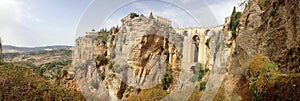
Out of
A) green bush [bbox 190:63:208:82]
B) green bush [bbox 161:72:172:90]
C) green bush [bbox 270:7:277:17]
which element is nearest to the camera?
green bush [bbox 270:7:277:17]

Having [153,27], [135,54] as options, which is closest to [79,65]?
[135,54]

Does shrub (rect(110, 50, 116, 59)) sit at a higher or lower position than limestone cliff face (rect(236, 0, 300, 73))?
lower

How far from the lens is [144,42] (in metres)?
32.9

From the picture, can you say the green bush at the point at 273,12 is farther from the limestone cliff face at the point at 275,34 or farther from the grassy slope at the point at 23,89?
the grassy slope at the point at 23,89

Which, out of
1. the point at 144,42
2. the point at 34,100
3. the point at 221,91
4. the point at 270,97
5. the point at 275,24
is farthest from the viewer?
the point at 144,42

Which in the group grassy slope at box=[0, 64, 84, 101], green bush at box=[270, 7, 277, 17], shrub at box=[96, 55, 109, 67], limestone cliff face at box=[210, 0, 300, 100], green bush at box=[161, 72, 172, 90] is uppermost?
green bush at box=[270, 7, 277, 17]

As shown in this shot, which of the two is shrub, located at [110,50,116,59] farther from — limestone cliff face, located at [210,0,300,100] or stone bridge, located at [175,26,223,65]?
limestone cliff face, located at [210,0,300,100]

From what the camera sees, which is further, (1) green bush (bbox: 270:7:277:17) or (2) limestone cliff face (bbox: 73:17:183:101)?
(2) limestone cliff face (bbox: 73:17:183:101)

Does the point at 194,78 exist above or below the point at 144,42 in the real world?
below

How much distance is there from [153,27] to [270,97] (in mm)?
24754

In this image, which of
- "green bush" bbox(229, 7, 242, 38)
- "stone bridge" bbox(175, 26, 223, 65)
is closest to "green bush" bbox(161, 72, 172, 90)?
"stone bridge" bbox(175, 26, 223, 65)

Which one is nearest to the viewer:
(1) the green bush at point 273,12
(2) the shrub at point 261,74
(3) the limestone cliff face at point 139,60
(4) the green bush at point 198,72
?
(2) the shrub at point 261,74

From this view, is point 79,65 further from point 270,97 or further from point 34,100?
point 270,97

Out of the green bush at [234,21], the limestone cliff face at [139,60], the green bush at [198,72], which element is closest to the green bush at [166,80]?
the limestone cliff face at [139,60]
